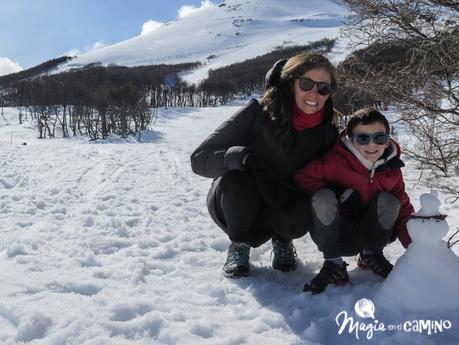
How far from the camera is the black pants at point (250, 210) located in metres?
2.56

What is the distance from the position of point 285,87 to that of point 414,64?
3.05m

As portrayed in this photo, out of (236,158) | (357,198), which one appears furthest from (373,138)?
(236,158)

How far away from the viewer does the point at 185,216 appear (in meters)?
4.31

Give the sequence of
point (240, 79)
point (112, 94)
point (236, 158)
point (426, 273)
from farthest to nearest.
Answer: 1. point (240, 79)
2. point (112, 94)
3. point (236, 158)
4. point (426, 273)

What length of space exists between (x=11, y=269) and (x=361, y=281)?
198 cm

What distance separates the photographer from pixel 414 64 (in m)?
5.08

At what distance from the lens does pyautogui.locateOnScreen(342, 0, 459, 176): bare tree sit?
435 cm

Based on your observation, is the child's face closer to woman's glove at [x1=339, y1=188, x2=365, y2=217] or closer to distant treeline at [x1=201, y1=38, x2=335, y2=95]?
woman's glove at [x1=339, y1=188, x2=365, y2=217]

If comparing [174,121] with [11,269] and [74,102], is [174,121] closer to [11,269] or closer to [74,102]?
[74,102]

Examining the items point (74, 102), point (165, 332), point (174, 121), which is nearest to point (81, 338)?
point (165, 332)

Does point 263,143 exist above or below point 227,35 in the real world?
below
